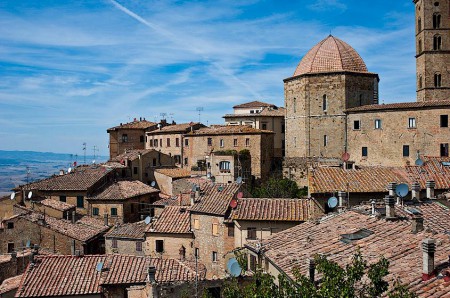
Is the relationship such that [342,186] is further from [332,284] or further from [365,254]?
[332,284]

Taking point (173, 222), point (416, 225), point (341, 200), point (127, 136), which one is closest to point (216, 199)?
point (173, 222)

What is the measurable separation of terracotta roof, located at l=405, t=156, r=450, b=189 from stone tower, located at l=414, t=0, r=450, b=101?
2945 cm

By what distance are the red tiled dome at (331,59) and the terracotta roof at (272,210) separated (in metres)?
30.2

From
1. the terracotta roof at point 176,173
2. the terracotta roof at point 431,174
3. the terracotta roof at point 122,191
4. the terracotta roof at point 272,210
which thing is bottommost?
the terracotta roof at point 122,191

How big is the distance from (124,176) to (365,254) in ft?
143

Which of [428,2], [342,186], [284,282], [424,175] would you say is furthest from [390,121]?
[284,282]

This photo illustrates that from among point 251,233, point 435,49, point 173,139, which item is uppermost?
point 435,49

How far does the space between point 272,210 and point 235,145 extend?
97.8 feet

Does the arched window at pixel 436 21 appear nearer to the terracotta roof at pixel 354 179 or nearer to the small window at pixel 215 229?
the terracotta roof at pixel 354 179

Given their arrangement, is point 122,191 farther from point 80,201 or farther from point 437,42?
point 437,42

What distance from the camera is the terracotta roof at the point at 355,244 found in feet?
41.2

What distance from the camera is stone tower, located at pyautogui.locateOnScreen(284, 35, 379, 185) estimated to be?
5353 centimetres

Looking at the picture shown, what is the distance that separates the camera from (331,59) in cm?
5494

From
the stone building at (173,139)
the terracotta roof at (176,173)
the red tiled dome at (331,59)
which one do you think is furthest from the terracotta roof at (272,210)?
the stone building at (173,139)
